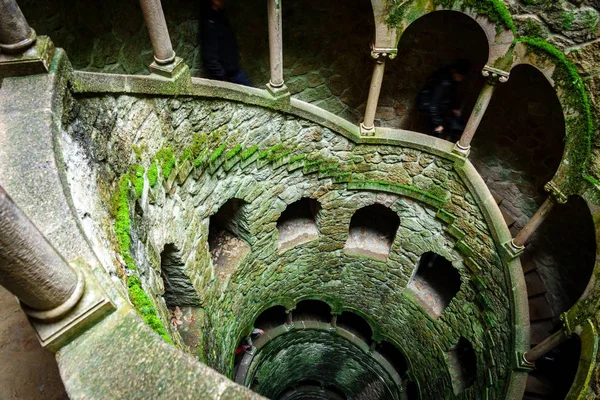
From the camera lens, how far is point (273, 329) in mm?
9148

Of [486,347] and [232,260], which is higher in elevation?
[486,347]

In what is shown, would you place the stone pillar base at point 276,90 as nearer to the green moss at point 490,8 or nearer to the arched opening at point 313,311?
the green moss at point 490,8

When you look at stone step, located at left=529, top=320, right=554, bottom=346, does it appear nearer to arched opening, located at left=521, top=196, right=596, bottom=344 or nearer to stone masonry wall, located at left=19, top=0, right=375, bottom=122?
arched opening, located at left=521, top=196, right=596, bottom=344

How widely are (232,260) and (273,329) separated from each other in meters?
3.77

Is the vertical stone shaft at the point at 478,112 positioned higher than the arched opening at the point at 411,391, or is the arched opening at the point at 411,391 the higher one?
the vertical stone shaft at the point at 478,112

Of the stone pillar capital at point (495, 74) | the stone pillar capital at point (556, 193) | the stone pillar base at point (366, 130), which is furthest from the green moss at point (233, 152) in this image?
the stone pillar capital at point (556, 193)

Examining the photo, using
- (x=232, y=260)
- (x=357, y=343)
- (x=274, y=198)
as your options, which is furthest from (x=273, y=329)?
(x=274, y=198)

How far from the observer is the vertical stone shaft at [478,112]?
5.07 m

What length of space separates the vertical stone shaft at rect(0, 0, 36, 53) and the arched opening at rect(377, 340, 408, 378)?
934 centimetres

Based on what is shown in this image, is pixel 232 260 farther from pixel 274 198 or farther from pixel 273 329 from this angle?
pixel 273 329

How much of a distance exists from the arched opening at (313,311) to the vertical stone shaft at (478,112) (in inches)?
238

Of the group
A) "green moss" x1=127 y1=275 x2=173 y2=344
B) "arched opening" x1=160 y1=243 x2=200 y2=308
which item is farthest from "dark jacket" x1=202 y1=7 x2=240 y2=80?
"green moss" x1=127 y1=275 x2=173 y2=344

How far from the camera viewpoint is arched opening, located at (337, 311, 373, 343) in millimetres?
9898

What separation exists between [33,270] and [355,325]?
9.40 metres
